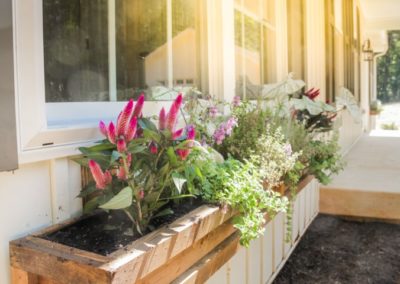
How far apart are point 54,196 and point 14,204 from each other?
4.8 inches

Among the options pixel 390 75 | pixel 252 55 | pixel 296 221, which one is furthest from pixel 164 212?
pixel 390 75

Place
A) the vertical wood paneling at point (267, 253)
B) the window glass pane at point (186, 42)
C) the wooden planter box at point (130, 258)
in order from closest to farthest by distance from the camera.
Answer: the wooden planter box at point (130, 258)
the window glass pane at point (186, 42)
the vertical wood paneling at point (267, 253)

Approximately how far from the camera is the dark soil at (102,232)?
0.97 meters

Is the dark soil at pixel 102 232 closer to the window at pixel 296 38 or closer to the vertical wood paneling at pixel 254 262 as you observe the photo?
the vertical wood paneling at pixel 254 262

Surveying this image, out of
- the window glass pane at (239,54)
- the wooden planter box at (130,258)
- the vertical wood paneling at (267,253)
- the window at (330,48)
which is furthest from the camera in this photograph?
the window at (330,48)

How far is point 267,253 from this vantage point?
2.34 metres

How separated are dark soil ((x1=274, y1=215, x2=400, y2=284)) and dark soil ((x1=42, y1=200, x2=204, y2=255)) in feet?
5.35

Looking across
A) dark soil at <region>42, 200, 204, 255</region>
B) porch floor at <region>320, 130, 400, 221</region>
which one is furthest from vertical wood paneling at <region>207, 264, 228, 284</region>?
porch floor at <region>320, 130, 400, 221</region>

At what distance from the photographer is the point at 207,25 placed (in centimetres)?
203

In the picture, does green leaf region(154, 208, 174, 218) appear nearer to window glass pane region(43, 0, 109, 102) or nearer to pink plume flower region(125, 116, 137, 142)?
pink plume flower region(125, 116, 137, 142)

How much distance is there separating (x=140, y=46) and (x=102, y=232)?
849 millimetres

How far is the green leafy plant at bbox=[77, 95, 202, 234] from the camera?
0.99 metres

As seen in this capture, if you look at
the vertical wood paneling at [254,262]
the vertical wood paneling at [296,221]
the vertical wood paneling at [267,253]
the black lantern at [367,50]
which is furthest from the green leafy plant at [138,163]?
the black lantern at [367,50]

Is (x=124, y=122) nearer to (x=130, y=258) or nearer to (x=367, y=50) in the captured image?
(x=130, y=258)
